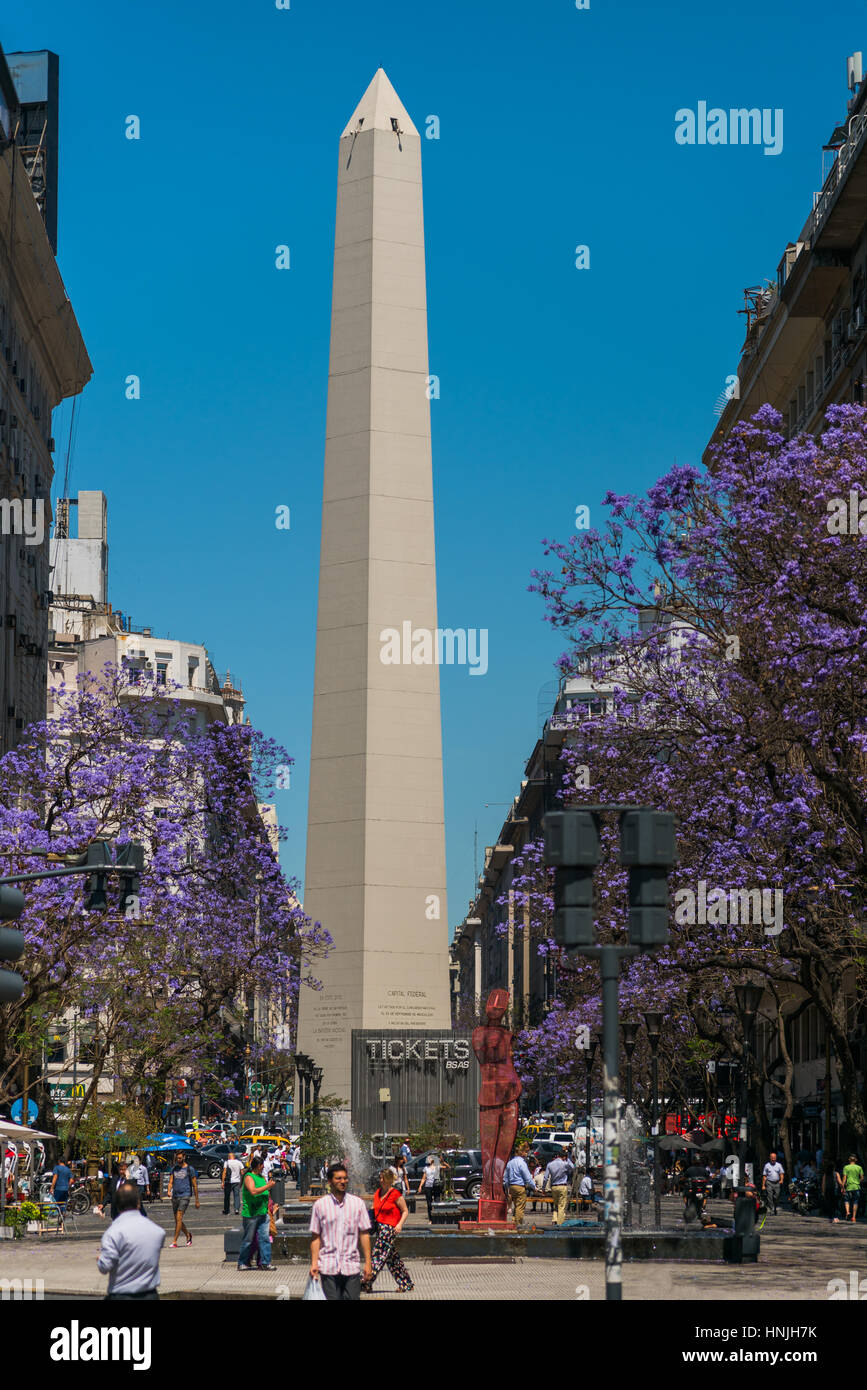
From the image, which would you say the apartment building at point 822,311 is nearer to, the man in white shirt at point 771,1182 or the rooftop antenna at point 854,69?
the rooftop antenna at point 854,69

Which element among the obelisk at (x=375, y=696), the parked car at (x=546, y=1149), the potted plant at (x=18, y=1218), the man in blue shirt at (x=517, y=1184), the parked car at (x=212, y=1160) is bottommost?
the parked car at (x=212, y=1160)

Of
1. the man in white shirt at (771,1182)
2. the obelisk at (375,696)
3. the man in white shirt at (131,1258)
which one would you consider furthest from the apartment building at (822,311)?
the man in white shirt at (131,1258)

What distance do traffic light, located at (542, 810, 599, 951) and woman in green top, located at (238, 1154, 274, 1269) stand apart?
43.2ft

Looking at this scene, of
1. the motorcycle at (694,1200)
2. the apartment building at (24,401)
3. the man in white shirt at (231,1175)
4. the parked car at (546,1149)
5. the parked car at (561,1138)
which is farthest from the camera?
the parked car at (561,1138)

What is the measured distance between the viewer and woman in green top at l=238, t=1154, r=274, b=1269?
25359mm

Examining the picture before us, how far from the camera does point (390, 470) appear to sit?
46438 millimetres

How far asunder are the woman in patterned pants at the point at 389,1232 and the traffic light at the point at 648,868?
924 centimetres

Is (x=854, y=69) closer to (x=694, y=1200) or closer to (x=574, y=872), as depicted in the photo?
(x=694, y=1200)

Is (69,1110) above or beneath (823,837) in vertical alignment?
beneath

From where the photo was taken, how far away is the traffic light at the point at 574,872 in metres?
13.3

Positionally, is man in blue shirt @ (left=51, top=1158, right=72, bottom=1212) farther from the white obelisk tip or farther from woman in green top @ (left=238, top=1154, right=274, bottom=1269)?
the white obelisk tip
